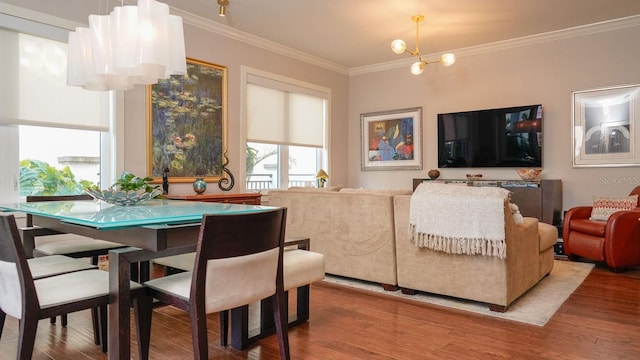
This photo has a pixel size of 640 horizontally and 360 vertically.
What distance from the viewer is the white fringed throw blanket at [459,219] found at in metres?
2.74

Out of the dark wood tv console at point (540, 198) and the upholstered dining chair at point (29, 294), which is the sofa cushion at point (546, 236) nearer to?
the dark wood tv console at point (540, 198)

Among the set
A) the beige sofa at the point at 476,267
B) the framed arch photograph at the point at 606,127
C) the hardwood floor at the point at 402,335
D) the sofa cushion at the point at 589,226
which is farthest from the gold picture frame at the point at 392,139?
the hardwood floor at the point at 402,335

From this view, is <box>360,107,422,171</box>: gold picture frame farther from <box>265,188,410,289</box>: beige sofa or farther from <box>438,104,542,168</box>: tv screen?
<box>265,188,410,289</box>: beige sofa

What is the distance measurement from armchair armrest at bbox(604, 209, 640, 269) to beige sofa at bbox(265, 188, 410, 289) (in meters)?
2.29

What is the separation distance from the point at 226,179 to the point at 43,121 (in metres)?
2.09

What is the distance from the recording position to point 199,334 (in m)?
1.56

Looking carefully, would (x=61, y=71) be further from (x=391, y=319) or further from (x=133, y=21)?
(x=391, y=319)

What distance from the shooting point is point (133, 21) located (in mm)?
2137

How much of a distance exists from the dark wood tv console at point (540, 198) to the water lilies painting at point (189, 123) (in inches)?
146

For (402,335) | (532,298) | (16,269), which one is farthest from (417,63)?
(16,269)

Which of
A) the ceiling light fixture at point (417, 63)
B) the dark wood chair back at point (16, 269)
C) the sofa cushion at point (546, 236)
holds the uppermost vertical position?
the ceiling light fixture at point (417, 63)

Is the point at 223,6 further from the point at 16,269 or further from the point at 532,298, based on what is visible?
the point at 532,298

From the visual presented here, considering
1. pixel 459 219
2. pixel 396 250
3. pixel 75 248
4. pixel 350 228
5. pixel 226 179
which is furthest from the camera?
pixel 226 179

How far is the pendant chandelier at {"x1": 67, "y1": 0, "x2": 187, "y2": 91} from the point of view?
213 cm
